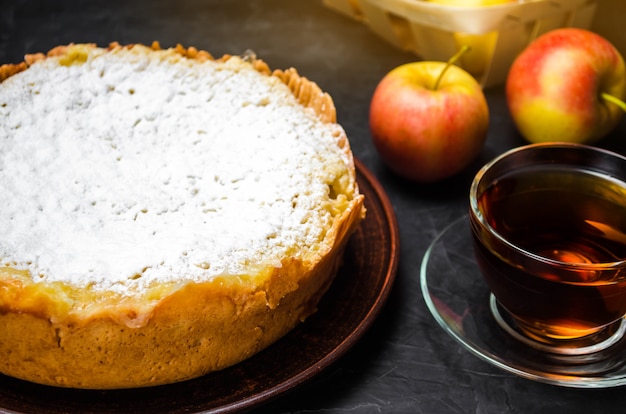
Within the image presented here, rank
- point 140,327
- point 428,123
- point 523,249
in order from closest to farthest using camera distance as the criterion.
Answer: point 140,327 → point 523,249 → point 428,123

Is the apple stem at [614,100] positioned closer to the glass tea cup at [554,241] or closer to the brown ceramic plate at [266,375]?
the glass tea cup at [554,241]

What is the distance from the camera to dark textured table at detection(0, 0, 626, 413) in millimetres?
1025

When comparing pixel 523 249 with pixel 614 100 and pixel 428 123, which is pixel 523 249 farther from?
pixel 614 100

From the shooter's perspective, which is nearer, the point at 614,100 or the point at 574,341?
the point at 574,341

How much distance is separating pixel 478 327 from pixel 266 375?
1.10 feet

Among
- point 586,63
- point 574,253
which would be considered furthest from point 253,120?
point 586,63

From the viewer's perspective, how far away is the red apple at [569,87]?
1488mm

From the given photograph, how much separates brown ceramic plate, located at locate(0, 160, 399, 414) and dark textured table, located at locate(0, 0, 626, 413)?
0.17ft

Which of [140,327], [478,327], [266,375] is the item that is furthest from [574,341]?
[140,327]

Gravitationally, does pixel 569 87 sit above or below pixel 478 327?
above

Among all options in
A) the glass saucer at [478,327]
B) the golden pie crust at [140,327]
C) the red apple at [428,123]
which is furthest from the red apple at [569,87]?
the golden pie crust at [140,327]

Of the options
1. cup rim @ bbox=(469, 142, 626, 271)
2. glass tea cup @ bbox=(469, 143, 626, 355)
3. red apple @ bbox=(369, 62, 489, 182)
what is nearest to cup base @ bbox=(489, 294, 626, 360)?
glass tea cup @ bbox=(469, 143, 626, 355)

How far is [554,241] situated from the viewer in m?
1.08

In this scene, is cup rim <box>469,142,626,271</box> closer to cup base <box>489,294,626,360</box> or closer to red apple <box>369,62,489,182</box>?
cup base <box>489,294,626,360</box>
